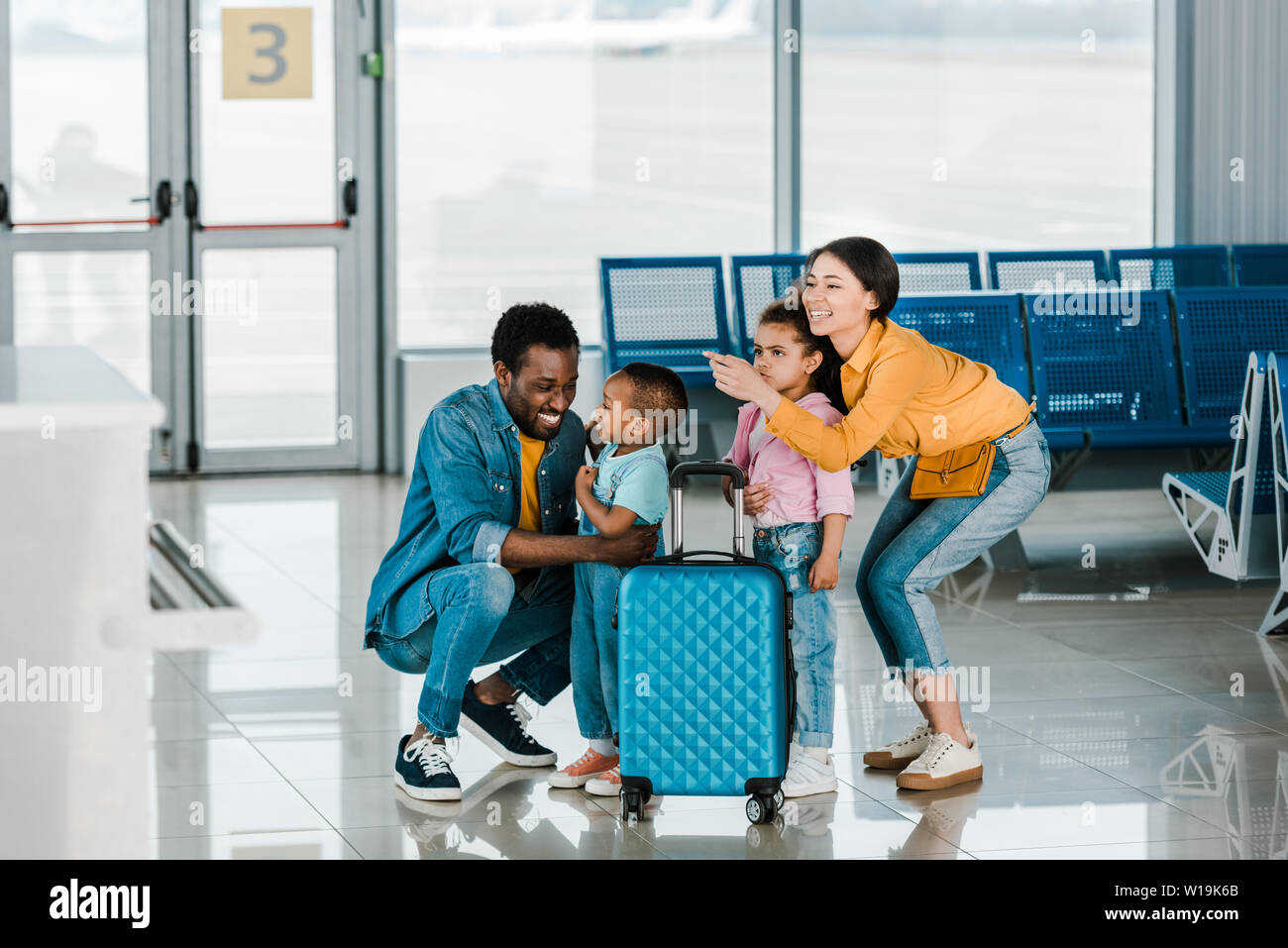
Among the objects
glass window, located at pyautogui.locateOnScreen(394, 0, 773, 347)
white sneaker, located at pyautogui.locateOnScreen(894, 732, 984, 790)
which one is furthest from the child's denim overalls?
glass window, located at pyautogui.locateOnScreen(394, 0, 773, 347)

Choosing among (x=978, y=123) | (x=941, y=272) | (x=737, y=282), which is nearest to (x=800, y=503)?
(x=737, y=282)

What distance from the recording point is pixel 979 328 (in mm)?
6906

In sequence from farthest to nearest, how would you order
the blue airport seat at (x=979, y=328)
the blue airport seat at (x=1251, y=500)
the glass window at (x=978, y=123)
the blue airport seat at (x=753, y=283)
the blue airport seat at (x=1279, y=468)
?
the glass window at (x=978, y=123) → the blue airport seat at (x=753, y=283) → the blue airport seat at (x=979, y=328) → the blue airport seat at (x=1251, y=500) → the blue airport seat at (x=1279, y=468)

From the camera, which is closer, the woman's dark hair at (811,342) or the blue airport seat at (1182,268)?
the woman's dark hair at (811,342)

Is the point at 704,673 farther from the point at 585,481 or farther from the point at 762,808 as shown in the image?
the point at 585,481

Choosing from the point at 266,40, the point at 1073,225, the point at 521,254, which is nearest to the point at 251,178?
the point at 266,40

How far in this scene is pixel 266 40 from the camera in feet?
31.2

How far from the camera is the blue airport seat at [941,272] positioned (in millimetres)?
9562

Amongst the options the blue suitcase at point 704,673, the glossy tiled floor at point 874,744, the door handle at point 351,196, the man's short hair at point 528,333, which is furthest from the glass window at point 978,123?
the blue suitcase at point 704,673

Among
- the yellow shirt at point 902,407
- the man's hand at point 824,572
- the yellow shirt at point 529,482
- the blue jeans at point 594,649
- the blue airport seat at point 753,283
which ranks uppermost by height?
the blue airport seat at point 753,283

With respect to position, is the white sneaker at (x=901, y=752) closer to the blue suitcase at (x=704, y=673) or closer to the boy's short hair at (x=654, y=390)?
the blue suitcase at (x=704, y=673)

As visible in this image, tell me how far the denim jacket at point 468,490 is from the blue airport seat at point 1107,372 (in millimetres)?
3416

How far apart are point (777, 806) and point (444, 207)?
7.00 metres
